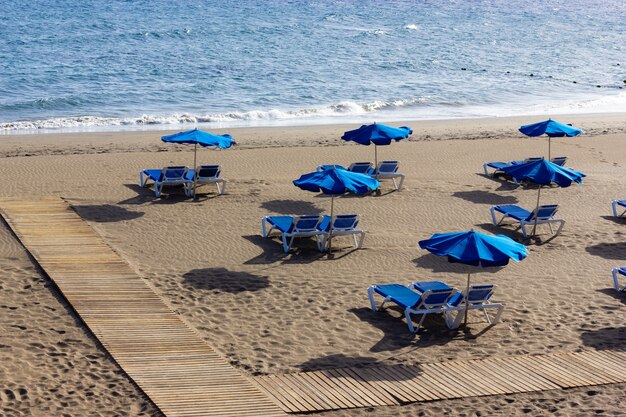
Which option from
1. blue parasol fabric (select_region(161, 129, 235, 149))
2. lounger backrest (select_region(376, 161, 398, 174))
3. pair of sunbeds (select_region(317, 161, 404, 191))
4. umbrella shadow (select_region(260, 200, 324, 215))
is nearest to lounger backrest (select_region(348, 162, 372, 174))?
pair of sunbeds (select_region(317, 161, 404, 191))

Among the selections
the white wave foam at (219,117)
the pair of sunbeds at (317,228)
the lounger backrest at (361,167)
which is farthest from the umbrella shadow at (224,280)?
the white wave foam at (219,117)

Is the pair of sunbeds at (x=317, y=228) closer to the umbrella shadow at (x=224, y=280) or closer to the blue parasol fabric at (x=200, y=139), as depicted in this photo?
the umbrella shadow at (x=224, y=280)

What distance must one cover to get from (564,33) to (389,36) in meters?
16.0

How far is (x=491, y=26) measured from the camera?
70.4m

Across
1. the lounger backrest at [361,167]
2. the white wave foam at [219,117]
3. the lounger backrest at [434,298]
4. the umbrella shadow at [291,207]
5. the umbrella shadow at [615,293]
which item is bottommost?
the umbrella shadow at [615,293]

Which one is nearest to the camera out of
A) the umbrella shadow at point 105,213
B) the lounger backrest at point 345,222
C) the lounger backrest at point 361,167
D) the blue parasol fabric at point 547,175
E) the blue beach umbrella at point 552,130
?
the lounger backrest at point 345,222

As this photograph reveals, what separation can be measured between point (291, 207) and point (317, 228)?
7.76 ft

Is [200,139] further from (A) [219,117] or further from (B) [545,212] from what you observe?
(A) [219,117]

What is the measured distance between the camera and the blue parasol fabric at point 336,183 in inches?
606

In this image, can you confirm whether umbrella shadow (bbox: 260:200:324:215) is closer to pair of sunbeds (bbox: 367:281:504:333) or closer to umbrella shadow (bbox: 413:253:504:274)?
umbrella shadow (bbox: 413:253:504:274)

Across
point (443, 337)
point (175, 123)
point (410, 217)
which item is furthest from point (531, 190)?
point (175, 123)

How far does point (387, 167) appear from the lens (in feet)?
68.1

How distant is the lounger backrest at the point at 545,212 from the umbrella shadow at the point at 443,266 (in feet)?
7.85

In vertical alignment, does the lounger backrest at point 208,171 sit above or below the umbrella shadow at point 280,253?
above
